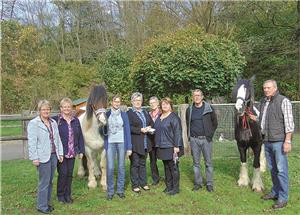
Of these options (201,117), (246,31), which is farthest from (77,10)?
(201,117)

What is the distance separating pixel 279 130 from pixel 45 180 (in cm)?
353

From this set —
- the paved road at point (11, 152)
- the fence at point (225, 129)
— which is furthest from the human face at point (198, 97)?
the paved road at point (11, 152)

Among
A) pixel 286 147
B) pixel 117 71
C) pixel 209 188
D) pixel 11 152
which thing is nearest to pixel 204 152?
pixel 209 188

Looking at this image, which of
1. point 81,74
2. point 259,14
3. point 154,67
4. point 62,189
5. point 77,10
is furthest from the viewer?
point 77,10

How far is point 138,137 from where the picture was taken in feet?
20.9

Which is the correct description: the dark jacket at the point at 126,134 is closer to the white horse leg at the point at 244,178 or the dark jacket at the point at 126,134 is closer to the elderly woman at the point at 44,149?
the elderly woman at the point at 44,149

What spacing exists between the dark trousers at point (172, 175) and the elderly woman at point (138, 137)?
1.37ft

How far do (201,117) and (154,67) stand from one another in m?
8.25

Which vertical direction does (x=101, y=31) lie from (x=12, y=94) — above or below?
above

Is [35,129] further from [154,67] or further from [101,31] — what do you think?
[101,31]

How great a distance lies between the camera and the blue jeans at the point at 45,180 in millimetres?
5371

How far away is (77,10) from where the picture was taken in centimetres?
2981

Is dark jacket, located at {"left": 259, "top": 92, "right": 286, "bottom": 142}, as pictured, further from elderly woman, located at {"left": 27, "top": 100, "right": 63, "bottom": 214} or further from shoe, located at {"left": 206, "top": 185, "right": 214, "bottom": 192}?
elderly woman, located at {"left": 27, "top": 100, "right": 63, "bottom": 214}

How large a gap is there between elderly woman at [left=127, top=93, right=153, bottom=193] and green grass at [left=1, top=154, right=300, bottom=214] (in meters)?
0.32
